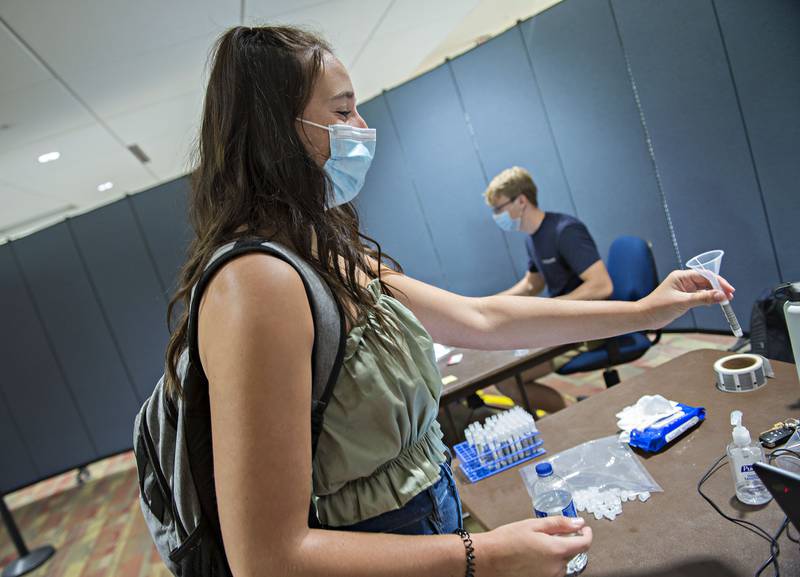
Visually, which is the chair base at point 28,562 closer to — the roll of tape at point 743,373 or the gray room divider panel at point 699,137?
the roll of tape at point 743,373

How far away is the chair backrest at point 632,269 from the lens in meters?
2.73

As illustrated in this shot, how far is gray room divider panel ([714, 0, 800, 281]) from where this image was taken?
2793 mm

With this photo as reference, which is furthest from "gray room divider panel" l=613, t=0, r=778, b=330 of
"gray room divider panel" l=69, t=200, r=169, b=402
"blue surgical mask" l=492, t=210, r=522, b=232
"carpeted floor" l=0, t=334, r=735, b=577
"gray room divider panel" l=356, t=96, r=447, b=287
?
"gray room divider panel" l=69, t=200, r=169, b=402

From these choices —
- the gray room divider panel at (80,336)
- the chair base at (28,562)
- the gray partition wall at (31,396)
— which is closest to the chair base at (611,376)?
the chair base at (28,562)

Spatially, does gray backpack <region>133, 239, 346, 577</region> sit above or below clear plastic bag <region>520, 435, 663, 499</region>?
above

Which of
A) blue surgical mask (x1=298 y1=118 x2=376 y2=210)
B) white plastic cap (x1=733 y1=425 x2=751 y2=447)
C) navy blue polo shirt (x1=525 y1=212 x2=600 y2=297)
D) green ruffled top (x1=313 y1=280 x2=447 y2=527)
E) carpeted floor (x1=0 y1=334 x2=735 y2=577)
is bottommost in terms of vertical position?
carpeted floor (x1=0 y1=334 x2=735 y2=577)

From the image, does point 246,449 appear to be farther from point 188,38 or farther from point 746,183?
point 746,183

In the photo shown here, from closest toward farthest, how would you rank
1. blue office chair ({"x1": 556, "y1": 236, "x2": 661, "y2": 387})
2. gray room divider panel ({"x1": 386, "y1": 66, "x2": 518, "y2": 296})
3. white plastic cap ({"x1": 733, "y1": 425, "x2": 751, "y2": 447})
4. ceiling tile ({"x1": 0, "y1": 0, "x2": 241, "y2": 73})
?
white plastic cap ({"x1": 733, "y1": 425, "x2": 751, "y2": 447}) → ceiling tile ({"x1": 0, "y1": 0, "x2": 241, "y2": 73}) → blue office chair ({"x1": 556, "y1": 236, "x2": 661, "y2": 387}) → gray room divider panel ({"x1": 386, "y1": 66, "x2": 518, "y2": 296})

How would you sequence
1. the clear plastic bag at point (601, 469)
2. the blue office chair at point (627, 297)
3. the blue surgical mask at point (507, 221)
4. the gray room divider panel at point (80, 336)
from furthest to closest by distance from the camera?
the gray room divider panel at point (80, 336), the blue surgical mask at point (507, 221), the blue office chair at point (627, 297), the clear plastic bag at point (601, 469)

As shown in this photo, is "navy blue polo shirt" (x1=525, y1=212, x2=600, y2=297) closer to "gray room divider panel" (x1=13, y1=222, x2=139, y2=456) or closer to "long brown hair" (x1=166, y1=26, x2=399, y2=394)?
"long brown hair" (x1=166, y1=26, x2=399, y2=394)

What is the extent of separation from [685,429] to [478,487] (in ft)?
1.60

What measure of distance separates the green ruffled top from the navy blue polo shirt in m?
2.33

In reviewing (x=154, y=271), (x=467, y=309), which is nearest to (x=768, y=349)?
(x=467, y=309)

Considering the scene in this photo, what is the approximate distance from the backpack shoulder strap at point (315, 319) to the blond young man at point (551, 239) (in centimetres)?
238
